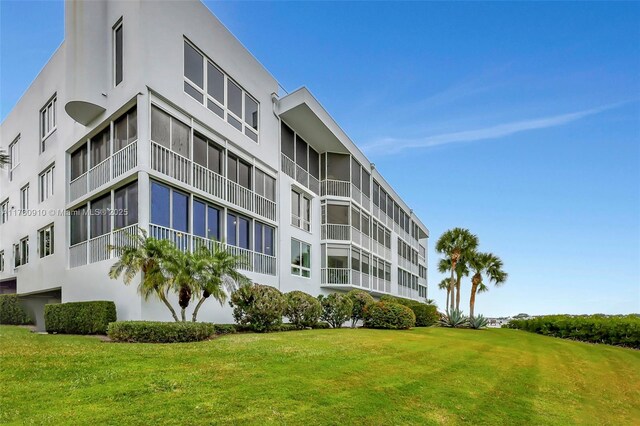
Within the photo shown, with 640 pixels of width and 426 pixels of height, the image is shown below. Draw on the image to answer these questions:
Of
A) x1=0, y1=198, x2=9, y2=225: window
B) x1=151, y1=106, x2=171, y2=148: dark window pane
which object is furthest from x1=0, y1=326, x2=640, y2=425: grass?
x1=0, y1=198, x2=9, y2=225: window

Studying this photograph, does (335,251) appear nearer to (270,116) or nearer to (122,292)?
(270,116)

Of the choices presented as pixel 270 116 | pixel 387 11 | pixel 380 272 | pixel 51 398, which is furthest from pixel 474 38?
pixel 380 272

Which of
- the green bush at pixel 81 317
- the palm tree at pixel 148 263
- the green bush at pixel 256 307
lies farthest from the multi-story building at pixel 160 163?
the green bush at pixel 256 307

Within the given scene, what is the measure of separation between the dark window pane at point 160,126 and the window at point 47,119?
25.6 ft

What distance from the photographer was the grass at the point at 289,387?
5.89 metres

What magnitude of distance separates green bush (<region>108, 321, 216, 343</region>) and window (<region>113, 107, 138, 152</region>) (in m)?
6.17

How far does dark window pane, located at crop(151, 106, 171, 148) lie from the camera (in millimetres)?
Result: 14398

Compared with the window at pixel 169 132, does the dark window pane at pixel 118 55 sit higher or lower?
higher

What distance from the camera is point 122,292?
13719 millimetres

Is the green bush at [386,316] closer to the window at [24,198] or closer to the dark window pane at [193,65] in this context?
the dark window pane at [193,65]

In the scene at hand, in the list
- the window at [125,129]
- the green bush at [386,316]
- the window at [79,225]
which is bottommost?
the green bush at [386,316]

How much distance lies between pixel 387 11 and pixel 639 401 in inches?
527

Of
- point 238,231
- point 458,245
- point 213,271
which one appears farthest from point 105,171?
point 458,245

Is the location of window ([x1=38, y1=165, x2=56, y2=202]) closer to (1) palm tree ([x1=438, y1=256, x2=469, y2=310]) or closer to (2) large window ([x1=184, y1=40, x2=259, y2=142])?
(2) large window ([x1=184, y1=40, x2=259, y2=142])
